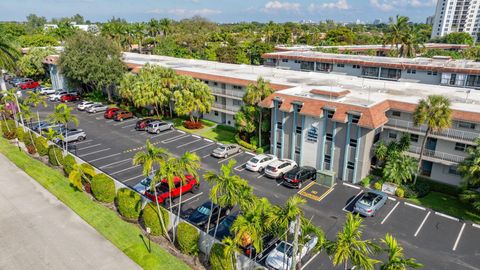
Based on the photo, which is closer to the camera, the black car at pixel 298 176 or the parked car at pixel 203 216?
the parked car at pixel 203 216

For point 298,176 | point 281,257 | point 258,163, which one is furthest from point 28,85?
point 281,257

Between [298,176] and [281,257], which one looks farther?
[298,176]

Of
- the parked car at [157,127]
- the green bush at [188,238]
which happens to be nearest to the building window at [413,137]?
the green bush at [188,238]

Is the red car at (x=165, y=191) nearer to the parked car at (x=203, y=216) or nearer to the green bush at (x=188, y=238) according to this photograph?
the parked car at (x=203, y=216)

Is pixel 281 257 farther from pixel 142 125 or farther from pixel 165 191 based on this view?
pixel 142 125

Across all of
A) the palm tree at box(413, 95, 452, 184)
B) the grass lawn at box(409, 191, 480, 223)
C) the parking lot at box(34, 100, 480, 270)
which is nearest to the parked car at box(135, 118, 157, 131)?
the parking lot at box(34, 100, 480, 270)
